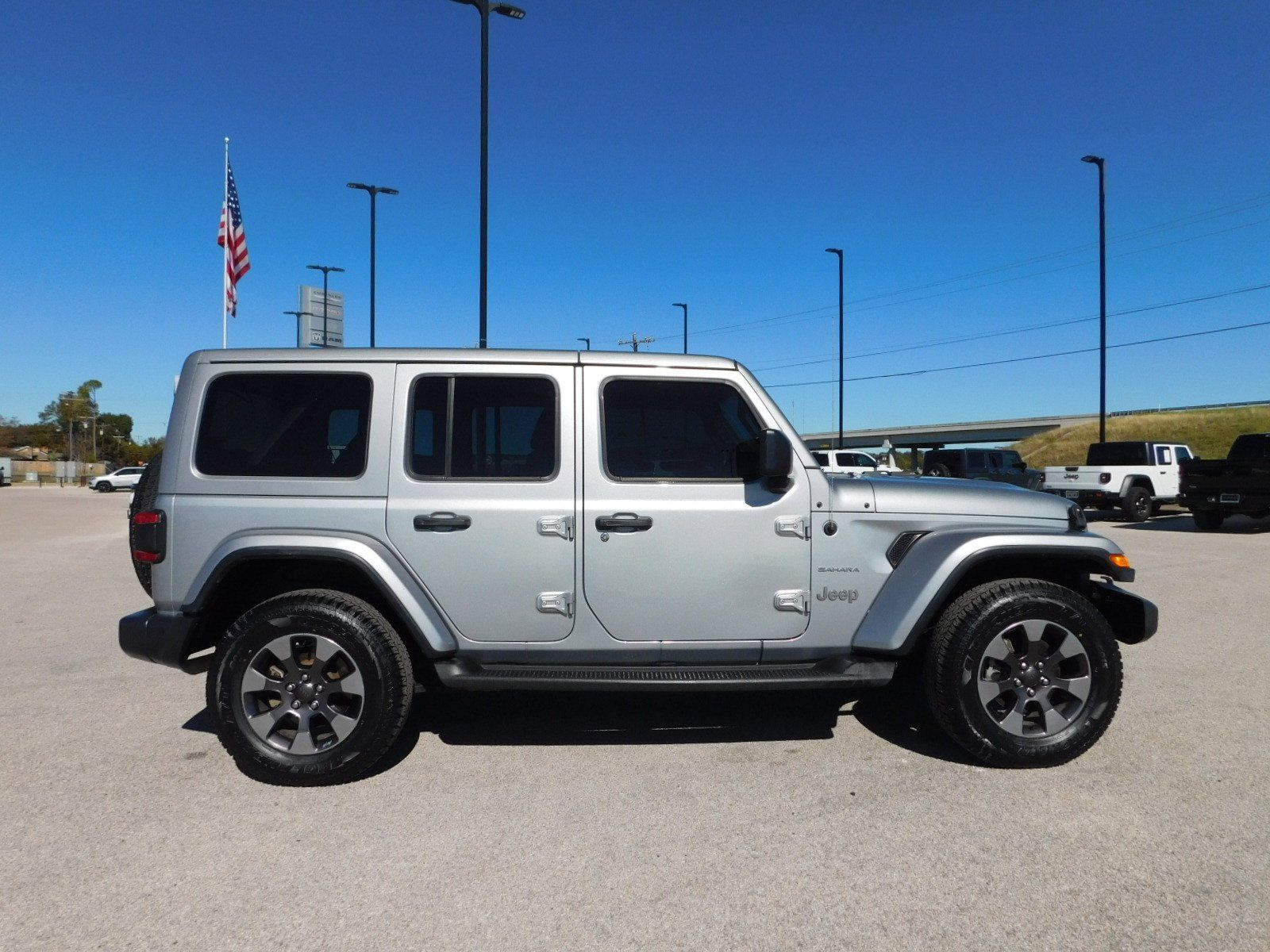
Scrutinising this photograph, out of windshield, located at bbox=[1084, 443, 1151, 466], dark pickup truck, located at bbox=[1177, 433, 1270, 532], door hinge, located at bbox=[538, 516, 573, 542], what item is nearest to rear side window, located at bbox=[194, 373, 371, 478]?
door hinge, located at bbox=[538, 516, 573, 542]

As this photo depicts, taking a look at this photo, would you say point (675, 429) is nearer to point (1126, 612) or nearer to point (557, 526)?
point (557, 526)

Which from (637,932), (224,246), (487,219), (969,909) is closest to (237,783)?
(637,932)

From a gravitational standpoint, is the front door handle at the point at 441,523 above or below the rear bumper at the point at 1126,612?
above

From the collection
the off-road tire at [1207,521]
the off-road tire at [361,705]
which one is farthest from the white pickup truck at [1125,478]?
the off-road tire at [361,705]

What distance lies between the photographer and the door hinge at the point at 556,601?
12.9 ft

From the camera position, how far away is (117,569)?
1174cm

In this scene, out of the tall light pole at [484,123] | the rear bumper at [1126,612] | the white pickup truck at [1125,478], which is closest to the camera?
the rear bumper at [1126,612]

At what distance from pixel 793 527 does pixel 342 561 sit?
200cm

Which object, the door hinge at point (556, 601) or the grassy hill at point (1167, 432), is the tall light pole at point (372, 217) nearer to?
the door hinge at point (556, 601)

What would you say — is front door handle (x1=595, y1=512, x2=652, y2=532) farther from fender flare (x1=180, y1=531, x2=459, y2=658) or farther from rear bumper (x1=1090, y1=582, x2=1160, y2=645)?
rear bumper (x1=1090, y1=582, x2=1160, y2=645)

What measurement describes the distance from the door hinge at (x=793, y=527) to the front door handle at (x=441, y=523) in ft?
4.57

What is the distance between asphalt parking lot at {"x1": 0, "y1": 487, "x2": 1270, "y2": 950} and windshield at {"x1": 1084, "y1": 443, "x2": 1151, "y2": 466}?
16826 mm

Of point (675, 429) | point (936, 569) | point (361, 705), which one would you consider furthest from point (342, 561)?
point (936, 569)

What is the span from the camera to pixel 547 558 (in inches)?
155
